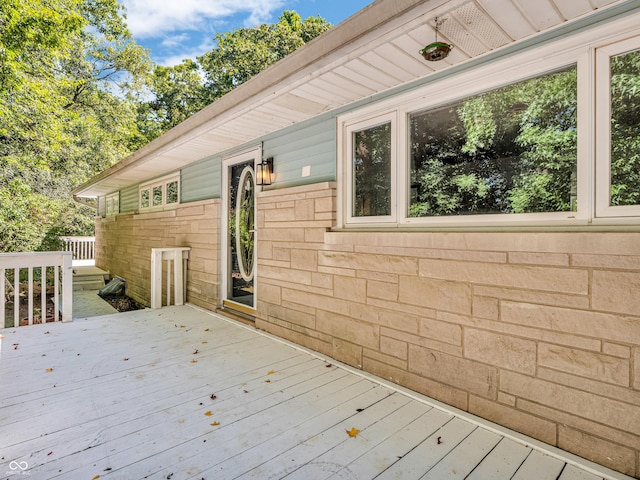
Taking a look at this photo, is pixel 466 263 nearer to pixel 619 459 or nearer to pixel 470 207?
pixel 470 207

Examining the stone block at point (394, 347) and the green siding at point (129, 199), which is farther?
the green siding at point (129, 199)

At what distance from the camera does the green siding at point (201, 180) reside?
510cm

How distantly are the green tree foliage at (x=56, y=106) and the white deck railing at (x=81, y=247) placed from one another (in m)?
0.54

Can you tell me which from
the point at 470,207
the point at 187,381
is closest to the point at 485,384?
the point at 470,207

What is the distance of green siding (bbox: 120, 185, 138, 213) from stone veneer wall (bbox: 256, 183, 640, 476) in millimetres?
6571

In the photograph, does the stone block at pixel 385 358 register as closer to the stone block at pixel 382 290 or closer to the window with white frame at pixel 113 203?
the stone block at pixel 382 290

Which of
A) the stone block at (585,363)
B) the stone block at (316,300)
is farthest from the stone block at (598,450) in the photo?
the stone block at (316,300)

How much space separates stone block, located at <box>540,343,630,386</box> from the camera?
1689 millimetres

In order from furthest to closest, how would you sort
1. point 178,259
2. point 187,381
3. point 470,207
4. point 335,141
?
point 178,259 < point 335,141 < point 187,381 < point 470,207

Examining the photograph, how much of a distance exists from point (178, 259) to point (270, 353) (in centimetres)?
293

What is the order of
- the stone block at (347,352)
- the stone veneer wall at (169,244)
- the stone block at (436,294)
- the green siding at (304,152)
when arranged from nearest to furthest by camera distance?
the stone block at (436,294) < the stone block at (347,352) < the green siding at (304,152) < the stone veneer wall at (169,244)

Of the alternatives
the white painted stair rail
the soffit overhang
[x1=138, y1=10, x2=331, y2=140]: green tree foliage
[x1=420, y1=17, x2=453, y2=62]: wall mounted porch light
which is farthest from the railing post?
[x1=138, y1=10, x2=331, y2=140]: green tree foliage

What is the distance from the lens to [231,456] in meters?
1.79

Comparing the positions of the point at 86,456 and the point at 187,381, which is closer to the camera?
the point at 86,456
